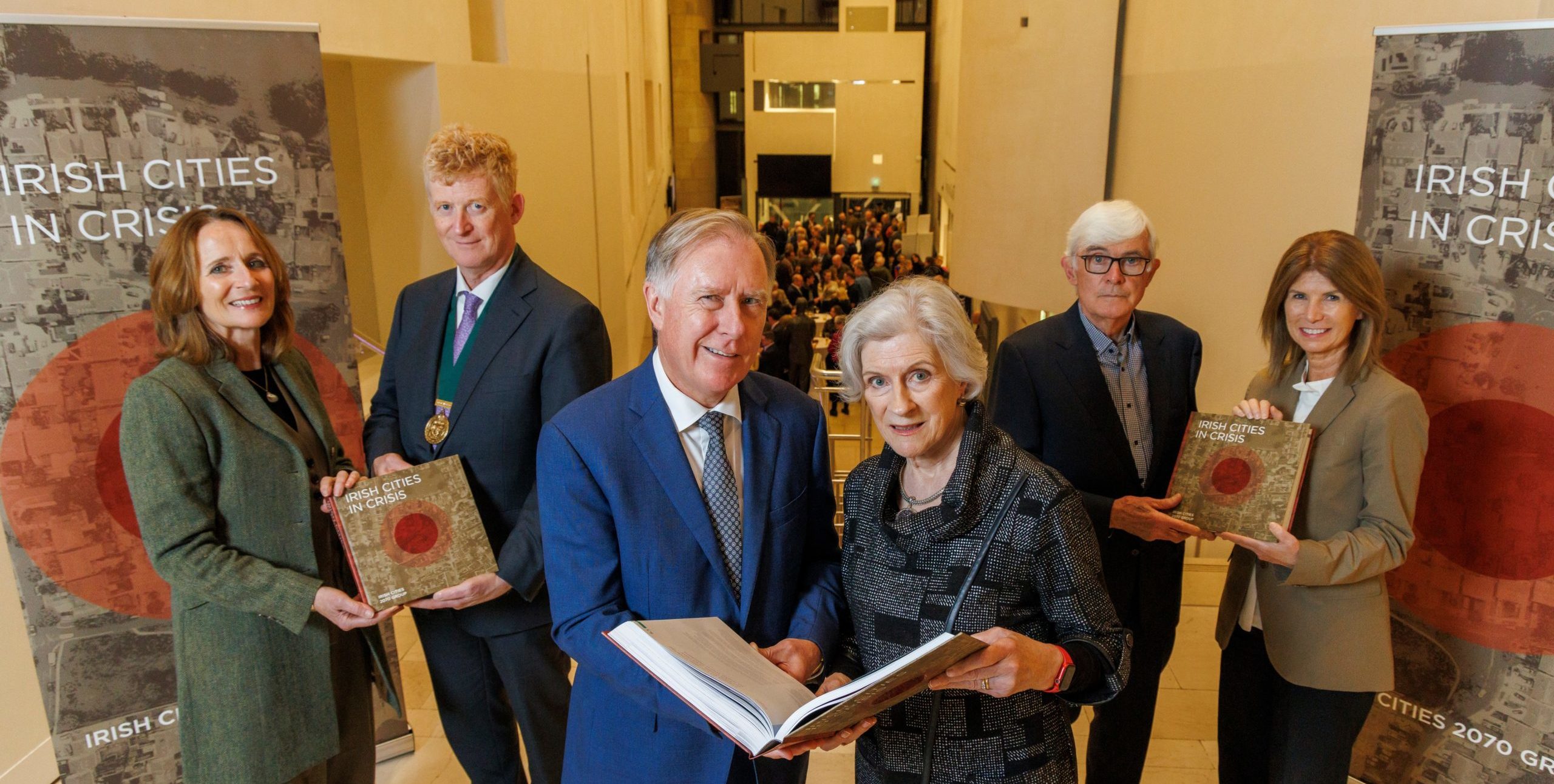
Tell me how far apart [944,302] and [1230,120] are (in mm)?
4166

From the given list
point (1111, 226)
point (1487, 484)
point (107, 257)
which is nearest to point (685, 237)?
point (1111, 226)

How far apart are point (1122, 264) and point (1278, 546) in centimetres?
87

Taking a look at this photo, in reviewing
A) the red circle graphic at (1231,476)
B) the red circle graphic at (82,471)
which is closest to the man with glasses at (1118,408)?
the red circle graphic at (1231,476)

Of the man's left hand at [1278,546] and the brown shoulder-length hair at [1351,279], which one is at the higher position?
the brown shoulder-length hair at [1351,279]

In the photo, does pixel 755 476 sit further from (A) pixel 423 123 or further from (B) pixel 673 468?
(A) pixel 423 123

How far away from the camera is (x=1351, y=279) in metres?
2.52

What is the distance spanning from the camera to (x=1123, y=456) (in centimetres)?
283

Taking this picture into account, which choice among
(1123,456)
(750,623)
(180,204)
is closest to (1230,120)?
(1123,456)

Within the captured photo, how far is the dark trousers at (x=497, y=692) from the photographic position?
283cm

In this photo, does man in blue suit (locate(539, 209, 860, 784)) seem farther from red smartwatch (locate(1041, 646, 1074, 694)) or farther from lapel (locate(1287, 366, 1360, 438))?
Answer: lapel (locate(1287, 366, 1360, 438))

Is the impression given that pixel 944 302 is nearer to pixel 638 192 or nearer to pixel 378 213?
pixel 378 213

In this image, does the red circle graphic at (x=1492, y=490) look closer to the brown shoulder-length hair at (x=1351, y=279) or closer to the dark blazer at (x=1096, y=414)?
the brown shoulder-length hair at (x=1351, y=279)

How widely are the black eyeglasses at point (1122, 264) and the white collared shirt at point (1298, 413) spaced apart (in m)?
0.53

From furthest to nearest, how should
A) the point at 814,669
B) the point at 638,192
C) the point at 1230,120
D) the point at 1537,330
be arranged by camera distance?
the point at 638,192 < the point at 1230,120 < the point at 1537,330 < the point at 814,669
